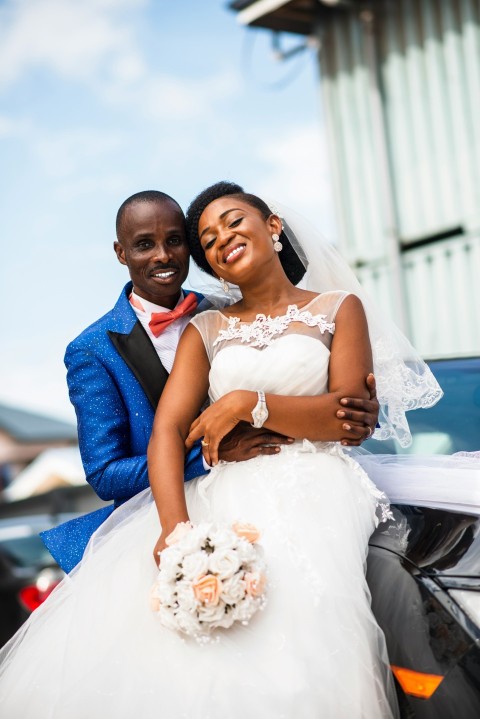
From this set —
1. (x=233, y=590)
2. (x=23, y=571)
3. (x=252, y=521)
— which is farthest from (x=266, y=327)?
(x=23, y=571)

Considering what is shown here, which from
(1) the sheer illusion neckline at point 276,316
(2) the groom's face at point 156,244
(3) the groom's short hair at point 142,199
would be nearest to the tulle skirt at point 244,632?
(1) the sheer illusion neckline at point 276,316

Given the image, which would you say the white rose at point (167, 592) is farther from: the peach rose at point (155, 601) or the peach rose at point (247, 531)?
the peach rose at point (247, 531)

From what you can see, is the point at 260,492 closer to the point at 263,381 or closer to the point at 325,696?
the point at 263,381

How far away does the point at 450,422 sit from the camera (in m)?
3.39

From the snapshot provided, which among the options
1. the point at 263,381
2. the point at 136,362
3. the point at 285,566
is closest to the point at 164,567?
the point at 285,566

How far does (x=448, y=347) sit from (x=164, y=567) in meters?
6.46

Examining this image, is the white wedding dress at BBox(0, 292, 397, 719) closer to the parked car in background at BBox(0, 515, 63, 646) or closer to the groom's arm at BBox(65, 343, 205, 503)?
the groom's arm at BBox(65, 343, 205, 503)

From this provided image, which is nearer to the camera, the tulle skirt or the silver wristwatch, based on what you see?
the tulle skirt

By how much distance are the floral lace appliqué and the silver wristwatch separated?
0.30m

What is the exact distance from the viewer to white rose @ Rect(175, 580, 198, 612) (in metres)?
2.10

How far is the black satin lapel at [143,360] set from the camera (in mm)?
2969

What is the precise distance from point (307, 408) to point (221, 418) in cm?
26

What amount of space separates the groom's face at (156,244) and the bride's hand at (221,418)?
617mm

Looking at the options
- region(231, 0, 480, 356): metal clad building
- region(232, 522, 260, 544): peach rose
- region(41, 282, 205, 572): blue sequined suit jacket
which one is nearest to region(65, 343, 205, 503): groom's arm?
region(41, 282, 205, 572): blue sequined suit jacket
